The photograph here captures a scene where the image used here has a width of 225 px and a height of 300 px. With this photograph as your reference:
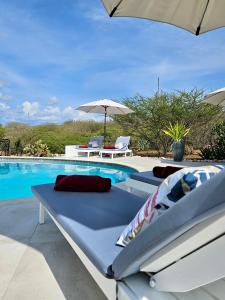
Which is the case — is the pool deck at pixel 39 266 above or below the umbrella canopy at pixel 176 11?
below

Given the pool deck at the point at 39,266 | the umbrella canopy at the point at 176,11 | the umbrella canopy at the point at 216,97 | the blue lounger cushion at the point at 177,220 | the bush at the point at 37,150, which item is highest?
the umbrella canopy at the point at 176,11

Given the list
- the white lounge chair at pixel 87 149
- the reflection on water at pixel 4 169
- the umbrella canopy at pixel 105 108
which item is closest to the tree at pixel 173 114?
the umbrella canopy at pixel 105 108

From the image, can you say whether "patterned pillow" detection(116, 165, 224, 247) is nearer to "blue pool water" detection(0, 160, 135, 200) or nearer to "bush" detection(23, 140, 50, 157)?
"blue pool water" detection(0, 160, 135, 200)

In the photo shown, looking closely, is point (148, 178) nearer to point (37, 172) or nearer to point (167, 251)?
point (167, 251)

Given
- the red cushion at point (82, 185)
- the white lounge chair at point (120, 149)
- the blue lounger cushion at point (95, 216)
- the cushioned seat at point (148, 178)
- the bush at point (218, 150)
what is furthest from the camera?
the white lounge chair at point (120, 149)

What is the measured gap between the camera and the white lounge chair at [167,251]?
2.74 ft

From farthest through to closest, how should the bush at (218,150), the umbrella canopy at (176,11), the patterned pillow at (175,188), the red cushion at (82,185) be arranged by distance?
the bush at (218,150) < the red cushion at (82,185) < the umbrella canopy at (176,11) < the patterned pillow at (175,188)

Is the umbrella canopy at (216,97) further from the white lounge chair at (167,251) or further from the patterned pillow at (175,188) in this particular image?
the patterned pillow at (175,188)

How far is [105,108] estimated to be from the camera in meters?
12.3

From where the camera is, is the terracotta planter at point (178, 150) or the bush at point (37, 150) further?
the bush at point (37, 150)

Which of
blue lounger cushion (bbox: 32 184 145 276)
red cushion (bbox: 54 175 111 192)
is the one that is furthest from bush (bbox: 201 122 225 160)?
red cushion (bbox: 54 175 111 192)

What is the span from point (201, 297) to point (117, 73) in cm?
2207

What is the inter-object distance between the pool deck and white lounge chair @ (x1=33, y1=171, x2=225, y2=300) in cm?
34

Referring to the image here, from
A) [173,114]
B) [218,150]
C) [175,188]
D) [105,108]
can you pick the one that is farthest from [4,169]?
[175,188]
